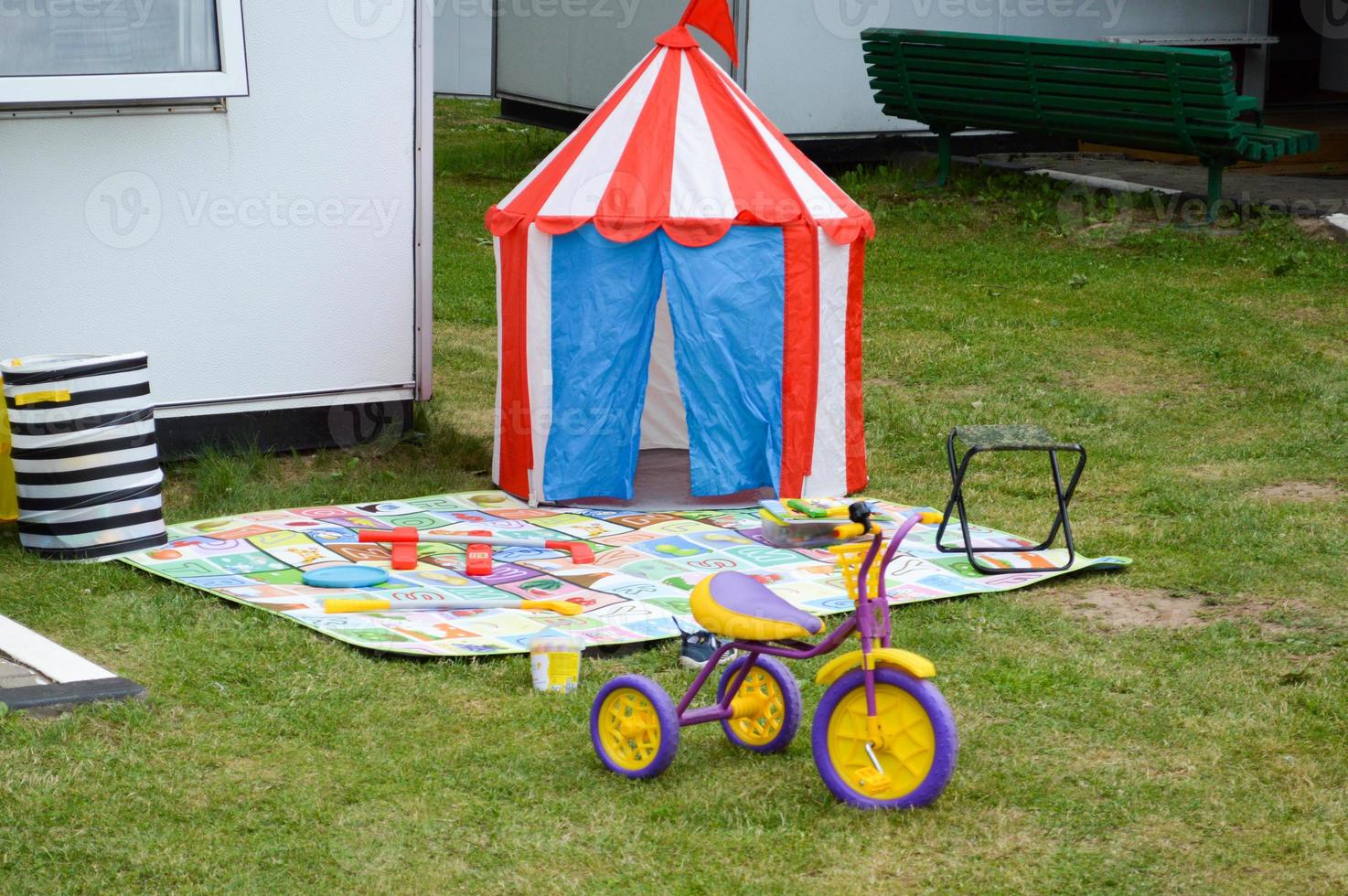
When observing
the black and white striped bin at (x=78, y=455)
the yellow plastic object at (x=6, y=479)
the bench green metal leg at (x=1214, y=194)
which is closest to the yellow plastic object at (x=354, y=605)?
the black and white striped bin at (x=78, y=455)

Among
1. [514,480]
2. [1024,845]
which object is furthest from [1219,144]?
[1024,845]

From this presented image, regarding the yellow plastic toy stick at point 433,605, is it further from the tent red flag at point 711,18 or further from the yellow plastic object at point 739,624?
the tent red flag at point 711,18

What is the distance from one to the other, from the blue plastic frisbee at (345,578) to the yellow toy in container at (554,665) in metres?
1.22

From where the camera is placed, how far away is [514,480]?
295 inches

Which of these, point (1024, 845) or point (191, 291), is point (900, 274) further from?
point (1024, 845)

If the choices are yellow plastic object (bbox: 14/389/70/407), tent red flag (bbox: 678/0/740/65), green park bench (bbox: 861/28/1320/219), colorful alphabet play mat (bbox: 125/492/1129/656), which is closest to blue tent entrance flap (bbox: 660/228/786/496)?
colorful alphabet play mat (bbox: 125/492/1129/656)

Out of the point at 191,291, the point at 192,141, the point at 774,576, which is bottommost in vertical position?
the point at 774,576

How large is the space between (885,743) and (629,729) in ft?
2.22

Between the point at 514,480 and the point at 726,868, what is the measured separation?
3.76 meters

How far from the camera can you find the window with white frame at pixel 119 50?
6703 mm

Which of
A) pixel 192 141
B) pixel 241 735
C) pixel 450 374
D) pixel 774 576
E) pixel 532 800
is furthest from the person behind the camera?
pixel 450 374

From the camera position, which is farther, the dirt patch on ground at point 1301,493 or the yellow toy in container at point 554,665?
the dirt patch on ground at point 1301,493

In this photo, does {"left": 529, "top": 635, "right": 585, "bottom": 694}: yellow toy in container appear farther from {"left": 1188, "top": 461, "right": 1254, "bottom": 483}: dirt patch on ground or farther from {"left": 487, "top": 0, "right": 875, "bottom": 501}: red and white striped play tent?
{"left": 1188, "top": 461, "right": 1254, "bottom": 483}: dirt patch on ground

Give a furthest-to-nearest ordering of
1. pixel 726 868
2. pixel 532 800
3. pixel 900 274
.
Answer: pixel 900 274
pixel 532 800
pixel 726 868
